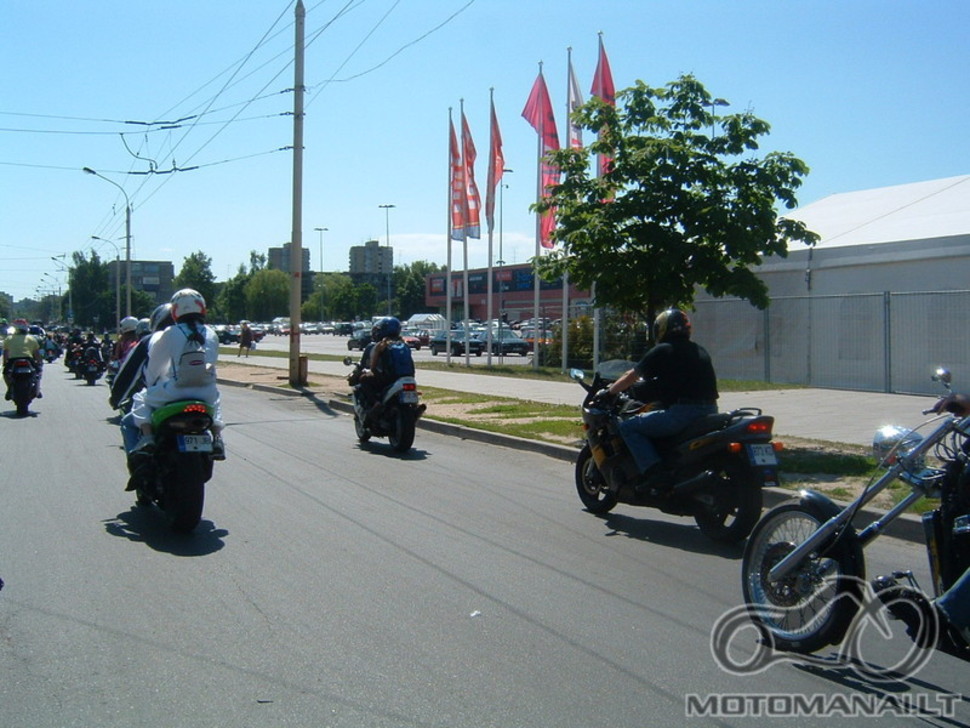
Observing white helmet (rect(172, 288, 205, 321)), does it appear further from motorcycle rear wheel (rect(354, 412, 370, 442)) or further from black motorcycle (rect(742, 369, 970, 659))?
motorcycle rear wheel (rect(354, 412, 370, 442))

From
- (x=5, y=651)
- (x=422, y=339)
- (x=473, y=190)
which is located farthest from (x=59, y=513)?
(x=422, y=339)

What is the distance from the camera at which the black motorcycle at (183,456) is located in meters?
7.34

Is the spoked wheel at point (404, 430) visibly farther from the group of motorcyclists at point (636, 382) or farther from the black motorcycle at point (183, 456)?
the black motorcycle at point (183, 456)

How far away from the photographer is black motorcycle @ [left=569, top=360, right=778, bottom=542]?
7102 mm

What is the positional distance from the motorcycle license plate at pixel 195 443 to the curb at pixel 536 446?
189 inches

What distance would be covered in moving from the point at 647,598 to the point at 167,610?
285cm

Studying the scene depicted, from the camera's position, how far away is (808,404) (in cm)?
1767

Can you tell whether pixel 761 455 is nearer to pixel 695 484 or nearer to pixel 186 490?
pixel 695 484

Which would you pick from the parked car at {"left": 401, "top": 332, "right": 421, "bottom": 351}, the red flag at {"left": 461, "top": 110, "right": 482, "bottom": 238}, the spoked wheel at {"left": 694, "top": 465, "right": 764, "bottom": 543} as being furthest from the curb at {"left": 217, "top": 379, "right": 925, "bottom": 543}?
the parked car at {"left": 401, "top": 332, "right": 421, "bottom": 351}

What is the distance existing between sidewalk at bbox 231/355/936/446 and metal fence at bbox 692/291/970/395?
1035 millimetres

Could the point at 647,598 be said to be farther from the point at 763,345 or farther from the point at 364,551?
the point at 763,345

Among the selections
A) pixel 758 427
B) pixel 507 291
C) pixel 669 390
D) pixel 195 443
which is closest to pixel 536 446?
pixel 669 390

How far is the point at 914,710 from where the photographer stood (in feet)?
13.9

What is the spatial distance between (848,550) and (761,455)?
242 centimetres
